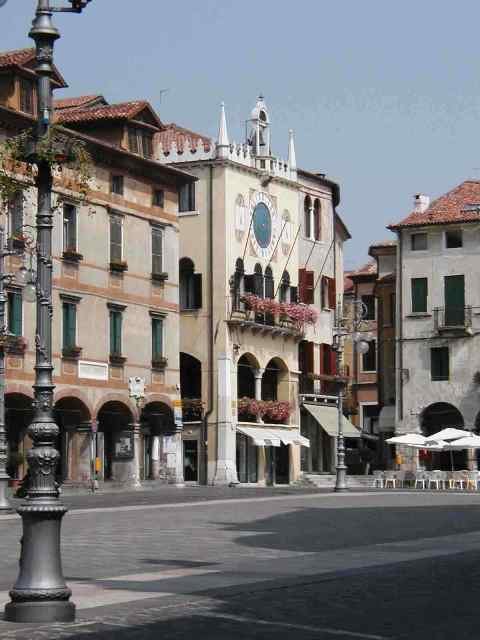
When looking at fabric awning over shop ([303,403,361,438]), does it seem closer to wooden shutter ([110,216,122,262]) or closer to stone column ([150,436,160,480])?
stone column ([150,436,160,480])

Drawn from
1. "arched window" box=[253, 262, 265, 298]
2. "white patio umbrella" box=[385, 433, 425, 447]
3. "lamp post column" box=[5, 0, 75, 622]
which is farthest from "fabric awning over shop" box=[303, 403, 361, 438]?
"lamp post column" box=[5, 0, 75, 622]

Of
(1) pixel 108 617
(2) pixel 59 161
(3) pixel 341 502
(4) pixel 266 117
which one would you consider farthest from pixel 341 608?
(4) pixel 266 117

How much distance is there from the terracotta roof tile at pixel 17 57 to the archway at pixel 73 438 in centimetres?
1166

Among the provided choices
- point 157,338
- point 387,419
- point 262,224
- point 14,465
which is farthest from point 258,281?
point 14,465

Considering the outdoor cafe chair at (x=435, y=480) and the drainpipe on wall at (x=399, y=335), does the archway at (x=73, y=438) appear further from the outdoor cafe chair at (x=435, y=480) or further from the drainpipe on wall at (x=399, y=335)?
the drainpipe on wall at (x=399, y=335)

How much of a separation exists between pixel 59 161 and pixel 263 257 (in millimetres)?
55433

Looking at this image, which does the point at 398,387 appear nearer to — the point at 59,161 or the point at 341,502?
the point at 341,502

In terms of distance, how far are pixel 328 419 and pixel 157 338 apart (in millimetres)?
16181

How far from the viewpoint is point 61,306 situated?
A: 178 feet

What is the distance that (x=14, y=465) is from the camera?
5094 cm

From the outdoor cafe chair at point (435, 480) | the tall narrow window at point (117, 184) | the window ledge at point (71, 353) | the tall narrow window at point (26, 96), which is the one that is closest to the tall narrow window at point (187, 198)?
the tall narrow window at point (117, 184)

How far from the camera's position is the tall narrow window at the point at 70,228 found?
54938 mm

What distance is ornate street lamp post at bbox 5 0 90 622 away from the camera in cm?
1334

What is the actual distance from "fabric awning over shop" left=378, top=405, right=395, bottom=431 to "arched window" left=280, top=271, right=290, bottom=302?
1218cm
